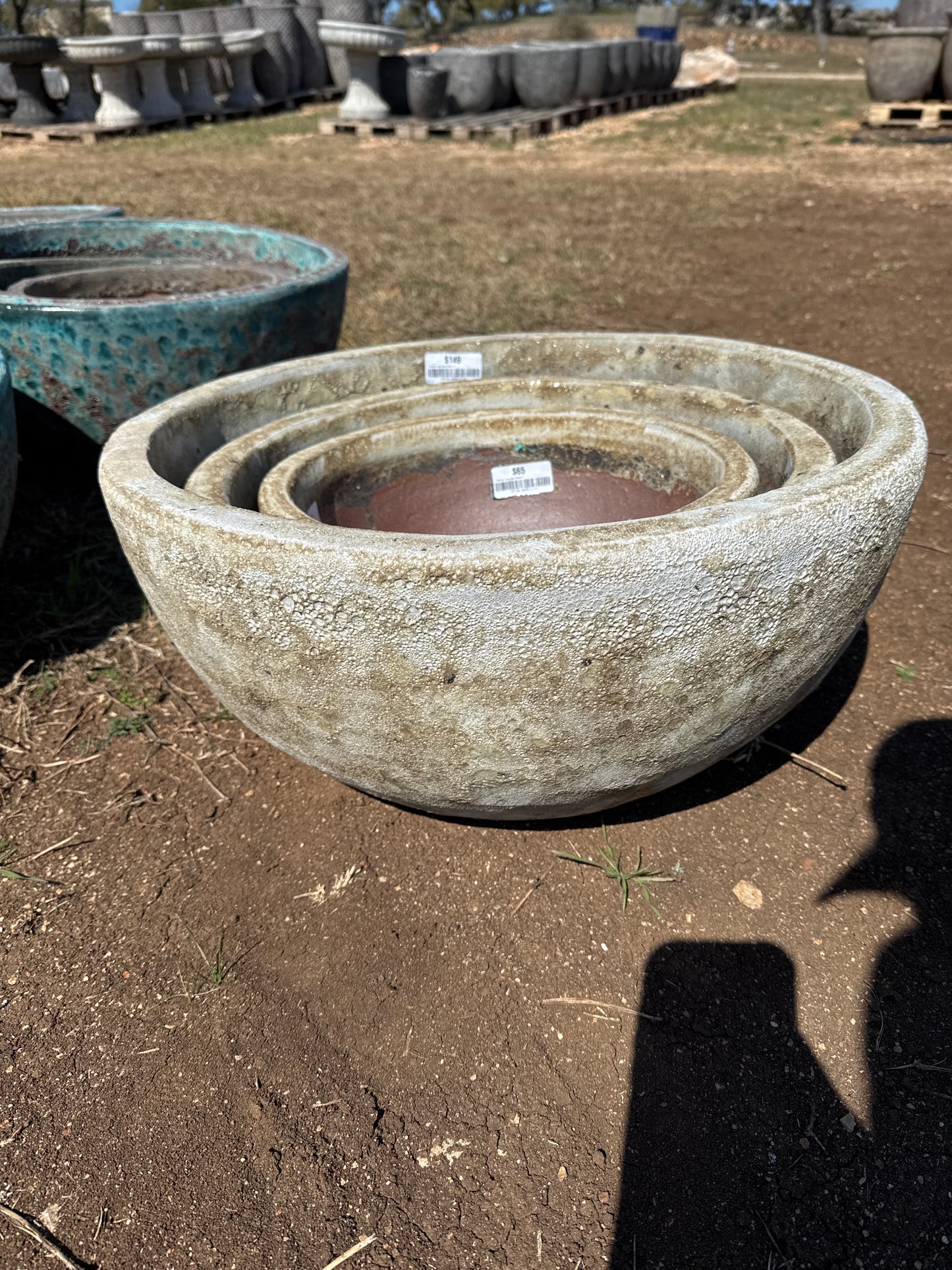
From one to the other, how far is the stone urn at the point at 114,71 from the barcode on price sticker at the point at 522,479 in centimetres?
1130

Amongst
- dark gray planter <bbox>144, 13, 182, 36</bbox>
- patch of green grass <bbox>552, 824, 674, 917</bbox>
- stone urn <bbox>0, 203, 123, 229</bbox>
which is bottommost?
patch of green grass <bbox>552, 824, 674, 917</bbox>

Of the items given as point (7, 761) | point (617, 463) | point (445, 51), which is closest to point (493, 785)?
point (617, 463)

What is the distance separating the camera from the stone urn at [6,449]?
2338mm

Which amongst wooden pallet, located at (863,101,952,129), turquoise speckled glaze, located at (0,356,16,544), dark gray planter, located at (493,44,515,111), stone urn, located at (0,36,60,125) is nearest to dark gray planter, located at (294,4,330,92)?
dark gray planter, located at (493,44,515,111)

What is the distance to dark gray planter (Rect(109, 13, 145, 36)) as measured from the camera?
13.4m

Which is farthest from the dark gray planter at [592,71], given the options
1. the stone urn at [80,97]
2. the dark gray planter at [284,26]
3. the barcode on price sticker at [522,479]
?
the barcode on price sticker at [522,479]

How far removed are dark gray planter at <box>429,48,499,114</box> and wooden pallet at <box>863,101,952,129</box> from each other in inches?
194

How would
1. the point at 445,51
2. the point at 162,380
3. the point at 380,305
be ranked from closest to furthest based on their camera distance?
the point at 162,380
the point at 380,305
the point at 445,51

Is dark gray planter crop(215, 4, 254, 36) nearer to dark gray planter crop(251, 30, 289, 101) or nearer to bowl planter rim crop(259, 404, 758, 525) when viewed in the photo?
dark gray planter crop(251, 30, 289, 101)

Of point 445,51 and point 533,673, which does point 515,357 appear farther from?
point 445,51

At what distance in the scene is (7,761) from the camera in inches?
85.9

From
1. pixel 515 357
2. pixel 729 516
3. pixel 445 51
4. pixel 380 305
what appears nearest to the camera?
pixel 729 516

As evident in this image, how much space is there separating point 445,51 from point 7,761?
12530 millimetres

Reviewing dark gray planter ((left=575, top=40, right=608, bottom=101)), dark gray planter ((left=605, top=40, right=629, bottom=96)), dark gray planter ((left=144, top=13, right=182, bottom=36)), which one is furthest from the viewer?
dark gray planter ((left=144, top=13, right=182, bottom=36))
